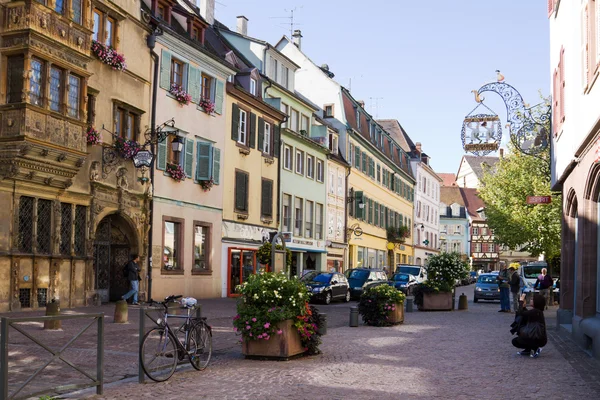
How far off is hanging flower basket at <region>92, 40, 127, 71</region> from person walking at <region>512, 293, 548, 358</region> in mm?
15232

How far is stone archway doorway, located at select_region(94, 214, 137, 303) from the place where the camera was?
25.2 m

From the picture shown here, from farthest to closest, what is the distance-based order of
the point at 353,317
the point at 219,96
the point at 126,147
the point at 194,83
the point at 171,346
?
1. the point at 219,96
2. the point at 194,83
3. the point at 126,147
4. the point at 353,317
5. the point at 171,346

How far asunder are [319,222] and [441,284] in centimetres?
1794

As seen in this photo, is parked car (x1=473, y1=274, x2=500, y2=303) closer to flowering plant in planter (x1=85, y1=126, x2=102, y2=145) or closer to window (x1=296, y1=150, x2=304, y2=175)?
window (x1=296, y1=150, x2=304, y2=175)

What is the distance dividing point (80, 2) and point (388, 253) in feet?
144

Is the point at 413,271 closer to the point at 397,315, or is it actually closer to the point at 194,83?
the point at 194,83

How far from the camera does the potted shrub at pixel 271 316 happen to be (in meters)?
11.9

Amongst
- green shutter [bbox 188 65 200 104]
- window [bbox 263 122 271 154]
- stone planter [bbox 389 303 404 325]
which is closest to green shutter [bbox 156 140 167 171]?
green shutter [bbox 188 65 200 104]

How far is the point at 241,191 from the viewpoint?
33969 millimetres

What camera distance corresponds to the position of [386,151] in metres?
63.1

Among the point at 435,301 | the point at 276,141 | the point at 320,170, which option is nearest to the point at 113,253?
the point at 435,301

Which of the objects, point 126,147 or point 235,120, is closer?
point 126,147

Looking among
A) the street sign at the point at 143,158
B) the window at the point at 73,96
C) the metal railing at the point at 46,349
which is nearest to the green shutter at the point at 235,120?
the street sign at the point at 143,158

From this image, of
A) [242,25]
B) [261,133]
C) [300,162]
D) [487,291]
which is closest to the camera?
[261,133]
